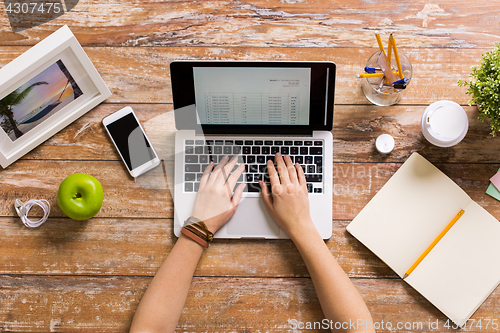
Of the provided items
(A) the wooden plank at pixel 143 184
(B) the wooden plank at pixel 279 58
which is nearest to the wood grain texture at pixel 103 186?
(A) the wooden plank at pixel 143 184

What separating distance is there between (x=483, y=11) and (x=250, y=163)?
0.79 meters

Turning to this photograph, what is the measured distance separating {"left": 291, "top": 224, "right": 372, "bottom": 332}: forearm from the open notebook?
111 mm

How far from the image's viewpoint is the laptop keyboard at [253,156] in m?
0.96

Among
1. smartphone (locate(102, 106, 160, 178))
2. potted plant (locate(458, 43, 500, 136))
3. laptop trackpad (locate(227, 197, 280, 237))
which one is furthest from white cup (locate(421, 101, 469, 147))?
Result: smartphone (locate(102, 106, 160, 178))

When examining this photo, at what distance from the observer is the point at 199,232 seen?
0.94 metres

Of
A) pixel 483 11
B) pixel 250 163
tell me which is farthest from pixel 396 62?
pixel 250 163

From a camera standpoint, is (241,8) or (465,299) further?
(241,8)

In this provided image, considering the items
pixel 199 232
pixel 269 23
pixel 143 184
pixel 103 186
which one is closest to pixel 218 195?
pixel 199 232

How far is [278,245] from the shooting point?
984mm

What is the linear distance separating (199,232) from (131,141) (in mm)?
318

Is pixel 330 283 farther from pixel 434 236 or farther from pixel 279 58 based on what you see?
pixel 279 58

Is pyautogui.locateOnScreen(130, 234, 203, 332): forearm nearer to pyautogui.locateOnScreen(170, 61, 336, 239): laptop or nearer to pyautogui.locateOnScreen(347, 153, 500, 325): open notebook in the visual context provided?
pyautogui.locateOnScreen(170, 61, 336, 239): laptop

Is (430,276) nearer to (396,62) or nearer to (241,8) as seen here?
(396,62)

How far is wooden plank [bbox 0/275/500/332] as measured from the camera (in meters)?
0.96
